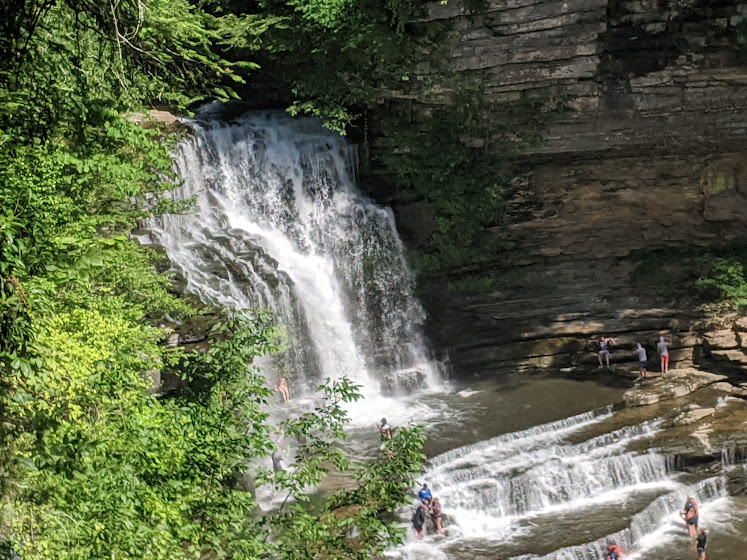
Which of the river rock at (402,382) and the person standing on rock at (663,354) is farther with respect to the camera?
the river rock at (402,382)

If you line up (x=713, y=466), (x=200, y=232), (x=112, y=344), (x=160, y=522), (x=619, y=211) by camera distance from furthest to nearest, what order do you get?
1. (x=619, y=211)
2. (x=200, y=232)
3. (x=713, y=466)
4. (x=112, y=344)
5. (x=160, y=522)

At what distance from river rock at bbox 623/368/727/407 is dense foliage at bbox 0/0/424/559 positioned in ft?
40.0

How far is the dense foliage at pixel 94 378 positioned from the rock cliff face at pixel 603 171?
39.2 ft

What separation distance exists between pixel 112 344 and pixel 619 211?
1791 cm

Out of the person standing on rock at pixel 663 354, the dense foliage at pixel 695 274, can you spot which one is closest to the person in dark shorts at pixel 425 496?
the person standing on rock at pixel 663 354

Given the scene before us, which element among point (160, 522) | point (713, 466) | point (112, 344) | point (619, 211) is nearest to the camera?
point (160, 522)

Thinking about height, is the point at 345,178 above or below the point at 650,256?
above

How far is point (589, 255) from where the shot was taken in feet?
80.7

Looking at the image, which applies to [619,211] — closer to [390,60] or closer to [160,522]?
[390,60]

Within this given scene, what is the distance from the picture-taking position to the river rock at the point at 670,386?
2031 centimetres

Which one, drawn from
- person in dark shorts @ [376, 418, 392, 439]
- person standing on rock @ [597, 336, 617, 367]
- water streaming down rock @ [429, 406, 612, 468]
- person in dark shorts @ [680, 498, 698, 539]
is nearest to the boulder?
person standing on rock @ [597, 336, 617, 367]

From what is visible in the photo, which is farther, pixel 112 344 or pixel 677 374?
pixel 677 374

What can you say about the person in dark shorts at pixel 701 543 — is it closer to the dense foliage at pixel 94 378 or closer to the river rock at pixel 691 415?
the river rock at pixel 691 415

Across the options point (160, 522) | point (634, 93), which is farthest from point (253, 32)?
point (160, 522)
